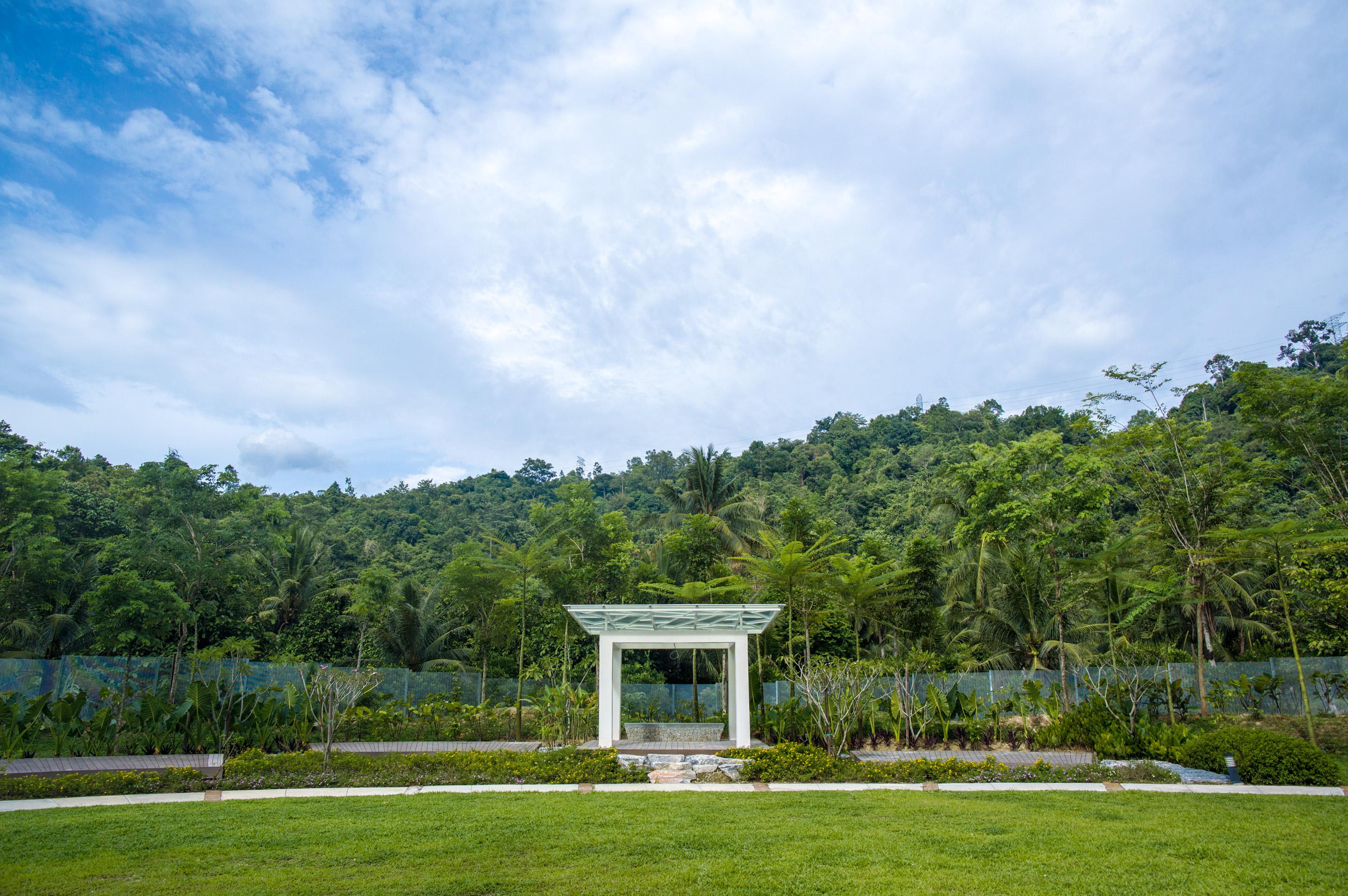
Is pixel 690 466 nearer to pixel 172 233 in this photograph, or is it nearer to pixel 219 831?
pixel 172 233

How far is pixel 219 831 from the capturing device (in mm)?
7262

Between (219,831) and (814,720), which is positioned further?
(814,720)

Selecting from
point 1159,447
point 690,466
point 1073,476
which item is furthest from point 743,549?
point 1159,447

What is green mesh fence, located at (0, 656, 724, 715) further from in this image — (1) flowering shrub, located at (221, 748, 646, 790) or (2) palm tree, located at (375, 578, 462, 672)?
(1) flowering shrub, located at (221, 748, 646, 790)

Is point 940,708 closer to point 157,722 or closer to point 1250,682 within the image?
point 1250,682

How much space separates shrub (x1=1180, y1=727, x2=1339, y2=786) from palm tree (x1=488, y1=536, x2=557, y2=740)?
1256 centimetres

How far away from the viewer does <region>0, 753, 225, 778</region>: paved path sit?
11.1 metres

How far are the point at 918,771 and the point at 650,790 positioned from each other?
12.3ft

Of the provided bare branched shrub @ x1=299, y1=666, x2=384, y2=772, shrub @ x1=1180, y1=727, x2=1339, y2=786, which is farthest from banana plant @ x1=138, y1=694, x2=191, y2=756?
shrub @ x1=1180, y1=727, x2=1339, y2=786

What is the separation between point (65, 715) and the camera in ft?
42.9

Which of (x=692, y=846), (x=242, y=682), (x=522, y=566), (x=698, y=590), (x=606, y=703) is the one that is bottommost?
(x=692, y=846)

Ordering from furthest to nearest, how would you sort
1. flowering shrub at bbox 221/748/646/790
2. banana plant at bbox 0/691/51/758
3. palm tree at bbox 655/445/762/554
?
palm tree at bbox 655/445/762/554 → banana plant at bbox 0/691/51/758 → flowering shrub at bbox 221/748/646/790

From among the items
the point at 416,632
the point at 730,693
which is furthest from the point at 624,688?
the point at 416,632

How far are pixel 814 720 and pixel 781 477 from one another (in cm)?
3054
